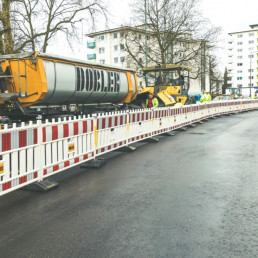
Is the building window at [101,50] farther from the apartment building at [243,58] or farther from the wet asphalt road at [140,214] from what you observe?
the wet asphalt road at [140,214]

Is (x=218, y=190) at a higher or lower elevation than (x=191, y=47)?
lower

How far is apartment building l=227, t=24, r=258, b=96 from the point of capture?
113m

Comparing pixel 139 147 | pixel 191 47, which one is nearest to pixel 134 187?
pixel 139 147

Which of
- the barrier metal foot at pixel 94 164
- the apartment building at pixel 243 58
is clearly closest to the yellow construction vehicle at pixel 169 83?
the barrier metal foot at pixel 94 164

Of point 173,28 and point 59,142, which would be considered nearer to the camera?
point 59,142

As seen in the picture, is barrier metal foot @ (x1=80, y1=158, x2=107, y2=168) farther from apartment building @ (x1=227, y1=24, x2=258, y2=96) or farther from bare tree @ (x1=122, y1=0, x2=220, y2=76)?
apartment building @ (x1=227, y1=24, x2=258, y2=96)

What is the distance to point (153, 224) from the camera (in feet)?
13.5

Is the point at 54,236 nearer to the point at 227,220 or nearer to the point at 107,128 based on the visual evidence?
the point at 227,220

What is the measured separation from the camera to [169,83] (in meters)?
19.8

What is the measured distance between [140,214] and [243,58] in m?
122

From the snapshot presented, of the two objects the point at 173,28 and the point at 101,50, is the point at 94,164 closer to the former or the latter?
the point at 173,28

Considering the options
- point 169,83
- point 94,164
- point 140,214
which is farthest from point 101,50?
point 140,214

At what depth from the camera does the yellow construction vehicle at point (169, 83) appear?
18728 mm

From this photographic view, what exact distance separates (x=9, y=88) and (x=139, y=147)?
4432 mm
